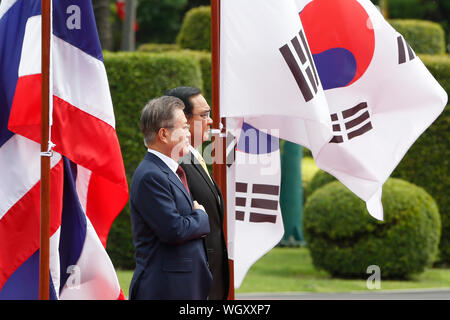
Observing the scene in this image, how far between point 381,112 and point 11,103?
7.16 feet

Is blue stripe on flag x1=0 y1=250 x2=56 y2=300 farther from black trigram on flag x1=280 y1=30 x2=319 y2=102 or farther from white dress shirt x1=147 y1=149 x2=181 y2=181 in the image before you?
black trigram on flag x1=280 y1=30 x2=319 y2=102

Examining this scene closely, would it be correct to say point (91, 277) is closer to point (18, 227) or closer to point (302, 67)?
point (18, 227)

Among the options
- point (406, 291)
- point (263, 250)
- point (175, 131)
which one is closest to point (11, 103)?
point (175, 131)

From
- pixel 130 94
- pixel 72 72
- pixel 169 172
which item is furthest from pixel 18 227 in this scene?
pixel 130 94

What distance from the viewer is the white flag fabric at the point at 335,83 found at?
4.36 m

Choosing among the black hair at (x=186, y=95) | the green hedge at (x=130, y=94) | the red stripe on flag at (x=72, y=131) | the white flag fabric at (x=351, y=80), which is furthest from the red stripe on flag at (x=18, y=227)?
the green hedge at (x=130, y=94)

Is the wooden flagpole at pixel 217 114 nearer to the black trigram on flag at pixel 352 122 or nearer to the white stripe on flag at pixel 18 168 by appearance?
the black trigram on flag at pixel 352 122

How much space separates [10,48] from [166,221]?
5.66ft

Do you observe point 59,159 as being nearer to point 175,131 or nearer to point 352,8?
point 175,131

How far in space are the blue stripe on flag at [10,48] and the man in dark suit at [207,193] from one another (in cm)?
100

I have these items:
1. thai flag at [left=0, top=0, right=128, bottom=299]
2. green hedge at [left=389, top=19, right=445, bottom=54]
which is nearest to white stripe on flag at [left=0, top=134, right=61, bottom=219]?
thai flag at [left=0, top=0, right=128, bottom=299]

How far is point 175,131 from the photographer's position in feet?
12.4

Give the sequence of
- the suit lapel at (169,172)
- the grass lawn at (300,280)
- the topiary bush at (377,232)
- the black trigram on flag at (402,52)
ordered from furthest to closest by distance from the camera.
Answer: the topiary bush at (377,232)
the grass lawn at (300,280)
the black trigram on flag at (402,52)
the suit lapel at (169,172)

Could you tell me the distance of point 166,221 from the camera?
3.56m
